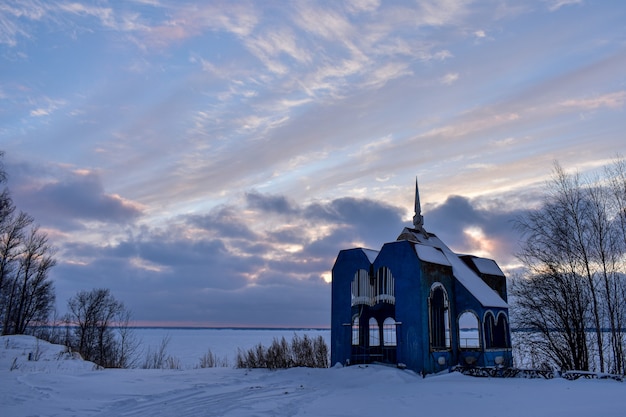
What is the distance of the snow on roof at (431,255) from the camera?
23.4m

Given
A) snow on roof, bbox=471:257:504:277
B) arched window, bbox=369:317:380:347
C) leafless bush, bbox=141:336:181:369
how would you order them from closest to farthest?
arched window, bbox=369:317:380:347 < snow on roof, bbox=471:257:504:277 < leafless bush, bbox=141:336:181:369

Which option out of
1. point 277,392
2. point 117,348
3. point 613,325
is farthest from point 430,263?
point 117,348

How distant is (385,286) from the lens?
947 inches

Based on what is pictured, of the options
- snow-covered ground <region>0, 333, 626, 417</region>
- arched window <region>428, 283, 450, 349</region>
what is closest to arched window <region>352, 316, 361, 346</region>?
arched window <region>428, 283, 450, 349</region>

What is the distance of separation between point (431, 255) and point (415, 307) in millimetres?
3221

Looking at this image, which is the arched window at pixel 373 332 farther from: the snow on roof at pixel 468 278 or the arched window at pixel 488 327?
the arched window at pixel 488 327

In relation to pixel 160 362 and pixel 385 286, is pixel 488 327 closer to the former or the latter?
pixel 385 286

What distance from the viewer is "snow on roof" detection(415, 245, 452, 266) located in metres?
23.4

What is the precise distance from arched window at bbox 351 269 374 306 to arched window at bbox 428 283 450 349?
10.4ft

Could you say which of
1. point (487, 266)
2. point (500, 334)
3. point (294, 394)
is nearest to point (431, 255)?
point (487, 266)

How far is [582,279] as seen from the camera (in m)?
22.8

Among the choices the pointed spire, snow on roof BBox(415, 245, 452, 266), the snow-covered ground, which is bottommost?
the snow-covered ground

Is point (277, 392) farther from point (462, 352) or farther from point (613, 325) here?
point (613, 325)

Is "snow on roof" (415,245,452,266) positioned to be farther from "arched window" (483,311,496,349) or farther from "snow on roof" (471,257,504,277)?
"snow on roof" (471,257,504,277)
